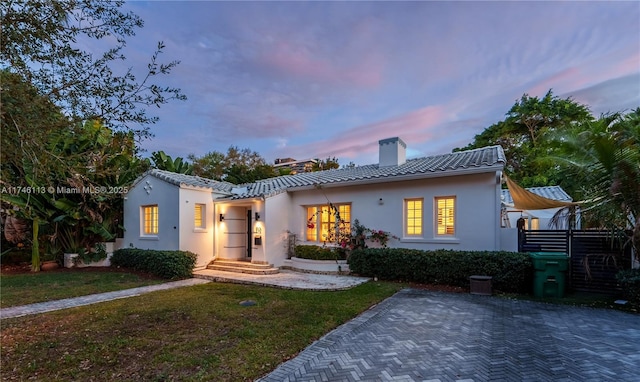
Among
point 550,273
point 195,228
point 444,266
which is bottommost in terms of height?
point 444,266

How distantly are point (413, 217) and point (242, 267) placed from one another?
303 inches

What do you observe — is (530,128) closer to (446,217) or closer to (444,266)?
(446,217)

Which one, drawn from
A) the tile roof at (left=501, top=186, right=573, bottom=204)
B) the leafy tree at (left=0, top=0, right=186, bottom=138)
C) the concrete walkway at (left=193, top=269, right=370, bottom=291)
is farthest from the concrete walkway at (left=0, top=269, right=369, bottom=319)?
the tile roof at (left=501, top=186, right=573, bottom=204)

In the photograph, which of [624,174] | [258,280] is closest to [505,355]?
[624,174]

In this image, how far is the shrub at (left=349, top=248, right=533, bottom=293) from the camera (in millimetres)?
9016

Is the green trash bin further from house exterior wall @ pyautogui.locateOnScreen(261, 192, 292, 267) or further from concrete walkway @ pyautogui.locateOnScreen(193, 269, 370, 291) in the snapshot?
house exterior wall @ pyautogui.locateOnScreen(261, 192, 292, 267)

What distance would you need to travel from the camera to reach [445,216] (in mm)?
11203

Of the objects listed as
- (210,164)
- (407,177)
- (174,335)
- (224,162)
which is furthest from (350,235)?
(210,164)

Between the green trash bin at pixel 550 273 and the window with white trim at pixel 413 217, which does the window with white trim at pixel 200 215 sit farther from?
the green trash bin at pixel 550 273

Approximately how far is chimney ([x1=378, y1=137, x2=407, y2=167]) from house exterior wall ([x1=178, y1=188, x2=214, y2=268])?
28.9 feet

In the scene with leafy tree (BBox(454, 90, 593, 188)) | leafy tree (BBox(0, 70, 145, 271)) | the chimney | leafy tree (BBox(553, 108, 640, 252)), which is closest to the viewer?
leafy tree (BBox(0, 70, 145, 271))

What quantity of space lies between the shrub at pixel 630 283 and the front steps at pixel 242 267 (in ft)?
36.3

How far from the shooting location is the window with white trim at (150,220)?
1494 centimetres

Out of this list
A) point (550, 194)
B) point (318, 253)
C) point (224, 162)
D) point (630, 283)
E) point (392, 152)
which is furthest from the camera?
point (224, 162)
